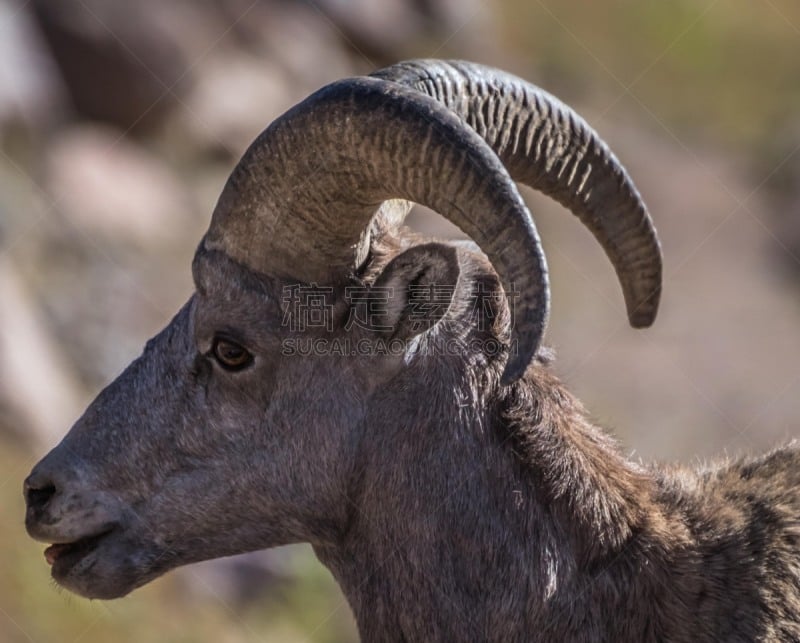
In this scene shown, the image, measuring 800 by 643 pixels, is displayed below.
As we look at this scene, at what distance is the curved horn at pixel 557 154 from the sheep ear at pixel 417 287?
639 millimetres

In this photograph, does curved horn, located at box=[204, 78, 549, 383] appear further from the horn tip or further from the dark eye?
the horn tip

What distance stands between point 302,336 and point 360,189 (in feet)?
2.41

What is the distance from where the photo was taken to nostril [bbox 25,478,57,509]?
6168 millimetres

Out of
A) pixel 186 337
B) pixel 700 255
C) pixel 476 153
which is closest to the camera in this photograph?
pixel 476 153

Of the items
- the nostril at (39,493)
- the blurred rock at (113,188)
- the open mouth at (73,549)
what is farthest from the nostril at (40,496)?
the blurred rock at (113,188)

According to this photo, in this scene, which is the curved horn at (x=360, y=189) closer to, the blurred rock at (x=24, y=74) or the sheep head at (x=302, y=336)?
the sheep head at (x=302, y=336)

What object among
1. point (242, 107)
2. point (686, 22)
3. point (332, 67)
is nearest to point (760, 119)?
point (686, 22)

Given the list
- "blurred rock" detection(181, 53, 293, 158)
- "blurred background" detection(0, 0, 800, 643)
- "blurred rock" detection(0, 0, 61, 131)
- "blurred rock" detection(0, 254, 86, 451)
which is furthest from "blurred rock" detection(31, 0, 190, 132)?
"blurred rock" detection(0, 254, 86, 451)

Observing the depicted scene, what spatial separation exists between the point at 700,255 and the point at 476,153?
24.1 m

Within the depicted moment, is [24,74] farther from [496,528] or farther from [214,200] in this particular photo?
[496,528]

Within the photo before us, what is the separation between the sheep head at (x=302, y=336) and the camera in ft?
18.7

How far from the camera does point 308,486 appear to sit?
5.98 meters

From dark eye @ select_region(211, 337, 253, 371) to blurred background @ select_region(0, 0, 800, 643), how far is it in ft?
4.91

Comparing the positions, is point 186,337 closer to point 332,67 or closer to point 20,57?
point 20,57
